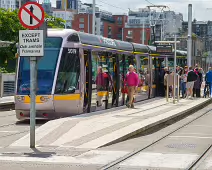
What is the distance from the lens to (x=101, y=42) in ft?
76.2

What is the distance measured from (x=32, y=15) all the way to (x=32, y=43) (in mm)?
587

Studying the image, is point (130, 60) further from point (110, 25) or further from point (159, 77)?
point (110, 25)

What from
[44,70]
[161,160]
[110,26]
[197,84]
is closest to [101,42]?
[44,70]

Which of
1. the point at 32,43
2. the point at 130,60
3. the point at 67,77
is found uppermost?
the point at 32,43

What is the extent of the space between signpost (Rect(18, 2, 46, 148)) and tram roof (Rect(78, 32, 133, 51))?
805 centimetres

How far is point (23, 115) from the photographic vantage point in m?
19.6

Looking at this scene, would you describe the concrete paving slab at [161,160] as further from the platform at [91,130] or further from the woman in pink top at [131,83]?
the woman in pink top at [131,83]

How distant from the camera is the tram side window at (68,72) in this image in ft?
63.5

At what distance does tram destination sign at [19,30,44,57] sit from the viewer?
12.6 m

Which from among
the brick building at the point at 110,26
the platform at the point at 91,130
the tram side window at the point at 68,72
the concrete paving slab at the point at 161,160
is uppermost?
the brick building at the point at 110,26

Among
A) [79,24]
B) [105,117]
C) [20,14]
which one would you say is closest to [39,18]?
[20,14]

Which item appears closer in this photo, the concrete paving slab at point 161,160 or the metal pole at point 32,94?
the concrete paving slab at point 161,160

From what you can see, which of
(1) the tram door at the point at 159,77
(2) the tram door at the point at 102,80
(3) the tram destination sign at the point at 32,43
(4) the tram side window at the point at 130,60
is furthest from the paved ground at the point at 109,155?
(1) the tram door at the point at 159,77

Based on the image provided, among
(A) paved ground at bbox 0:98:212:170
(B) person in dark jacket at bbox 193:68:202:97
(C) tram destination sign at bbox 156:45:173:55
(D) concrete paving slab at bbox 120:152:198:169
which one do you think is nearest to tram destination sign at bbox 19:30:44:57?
(A) paved ground at bbox 0:98:212:170
